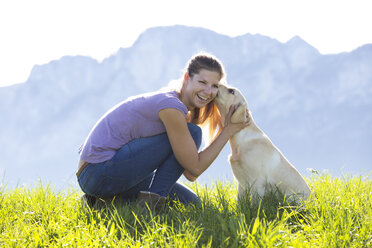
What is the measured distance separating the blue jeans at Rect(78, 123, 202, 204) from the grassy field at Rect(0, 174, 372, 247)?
0.21 meters

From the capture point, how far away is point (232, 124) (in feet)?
10.4

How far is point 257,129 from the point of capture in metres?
3.25

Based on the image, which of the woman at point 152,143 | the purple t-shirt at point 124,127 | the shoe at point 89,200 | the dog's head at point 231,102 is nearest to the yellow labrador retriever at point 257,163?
the dog's head at point 231,102

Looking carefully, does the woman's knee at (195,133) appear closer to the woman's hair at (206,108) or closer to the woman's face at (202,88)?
the woman's face at (202,88)

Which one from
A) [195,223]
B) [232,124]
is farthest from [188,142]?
[195,223]

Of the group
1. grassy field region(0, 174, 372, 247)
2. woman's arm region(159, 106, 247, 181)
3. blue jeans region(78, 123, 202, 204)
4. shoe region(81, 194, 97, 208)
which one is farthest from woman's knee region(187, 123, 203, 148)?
shoe region(81, 194, 97, 208)

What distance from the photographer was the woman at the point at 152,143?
300 centimetres

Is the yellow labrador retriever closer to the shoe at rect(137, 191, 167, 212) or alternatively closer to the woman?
the woman

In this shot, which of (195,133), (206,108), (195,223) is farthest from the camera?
(206,108)

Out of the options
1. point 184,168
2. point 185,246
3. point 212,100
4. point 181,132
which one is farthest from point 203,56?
point 185,246

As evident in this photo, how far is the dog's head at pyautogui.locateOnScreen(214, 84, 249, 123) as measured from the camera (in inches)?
124

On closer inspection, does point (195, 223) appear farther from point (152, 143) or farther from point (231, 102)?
point (231, 102)

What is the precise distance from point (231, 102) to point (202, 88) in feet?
0.97

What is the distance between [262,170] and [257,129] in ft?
1.29
